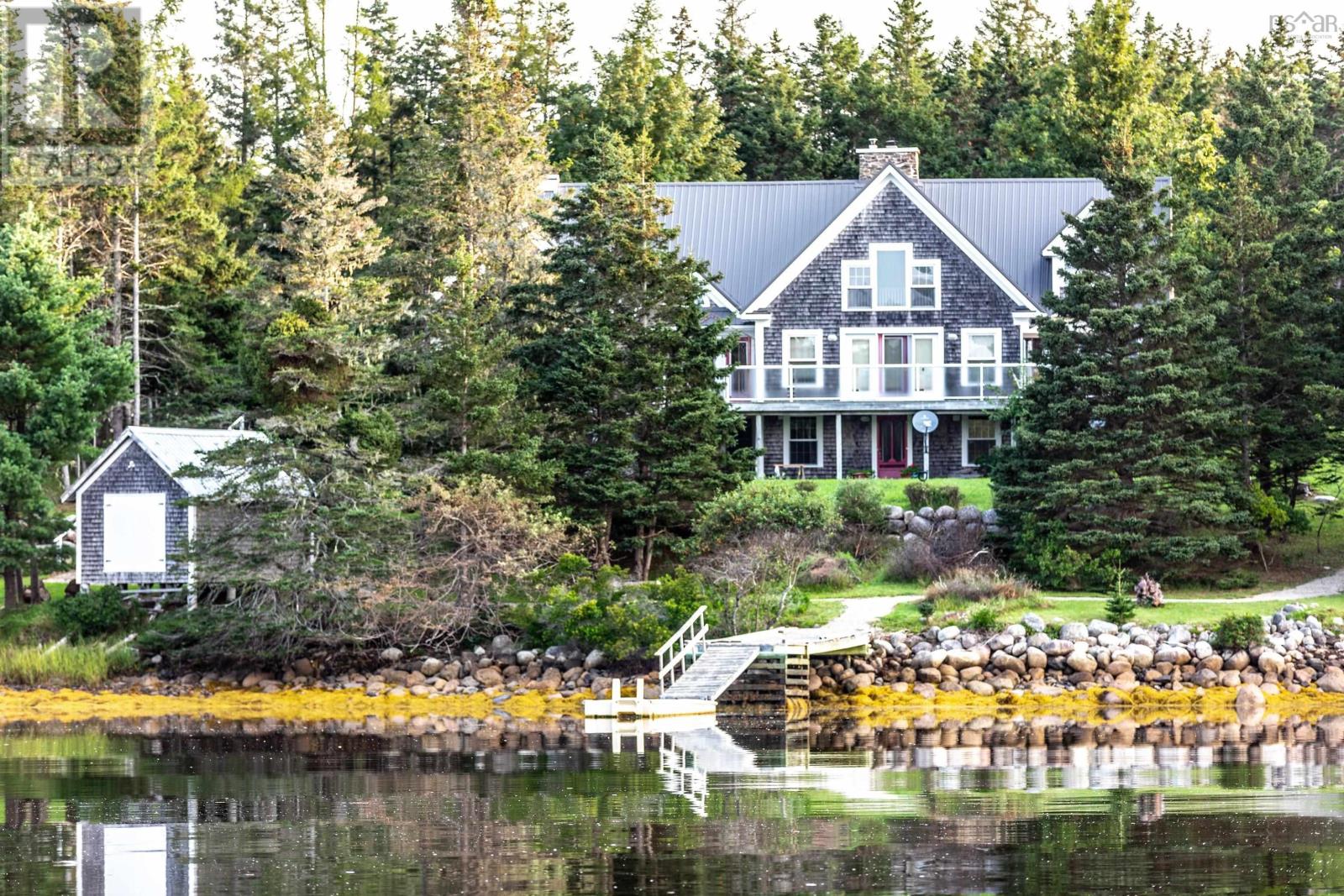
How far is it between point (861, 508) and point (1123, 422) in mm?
5715

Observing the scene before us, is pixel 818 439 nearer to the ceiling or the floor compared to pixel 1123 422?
nearer to the ceiling

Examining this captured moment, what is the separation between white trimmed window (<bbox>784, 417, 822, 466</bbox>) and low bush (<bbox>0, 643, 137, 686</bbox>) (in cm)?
1915

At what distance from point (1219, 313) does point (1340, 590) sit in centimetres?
642

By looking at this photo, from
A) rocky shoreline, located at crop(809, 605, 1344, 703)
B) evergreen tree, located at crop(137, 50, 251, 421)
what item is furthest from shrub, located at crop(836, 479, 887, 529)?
evergreen tree, located at crop(137, 50, 251, 421)

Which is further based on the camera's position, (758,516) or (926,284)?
(926,284)

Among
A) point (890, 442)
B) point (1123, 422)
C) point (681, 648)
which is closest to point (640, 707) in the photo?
point (681, 648)

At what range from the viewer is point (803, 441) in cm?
5434

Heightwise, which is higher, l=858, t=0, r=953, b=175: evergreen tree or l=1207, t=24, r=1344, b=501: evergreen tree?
l=858, t=0, r=953, b=175: evergreen tree

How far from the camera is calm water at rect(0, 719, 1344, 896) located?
827 inches

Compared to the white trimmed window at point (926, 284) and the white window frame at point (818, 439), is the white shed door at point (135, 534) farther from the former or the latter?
the white trimmed window at point (926, 284)

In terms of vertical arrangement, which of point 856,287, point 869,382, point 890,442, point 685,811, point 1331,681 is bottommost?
point 685,811

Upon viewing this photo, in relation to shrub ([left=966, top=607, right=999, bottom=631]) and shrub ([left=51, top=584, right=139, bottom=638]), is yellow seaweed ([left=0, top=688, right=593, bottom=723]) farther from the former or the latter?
shrub ([left=966, top=607, right=999, bottom=631])

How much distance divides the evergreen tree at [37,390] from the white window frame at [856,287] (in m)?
18.6

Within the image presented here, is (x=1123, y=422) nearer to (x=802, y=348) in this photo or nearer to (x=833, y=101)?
(x=802, y=348)
